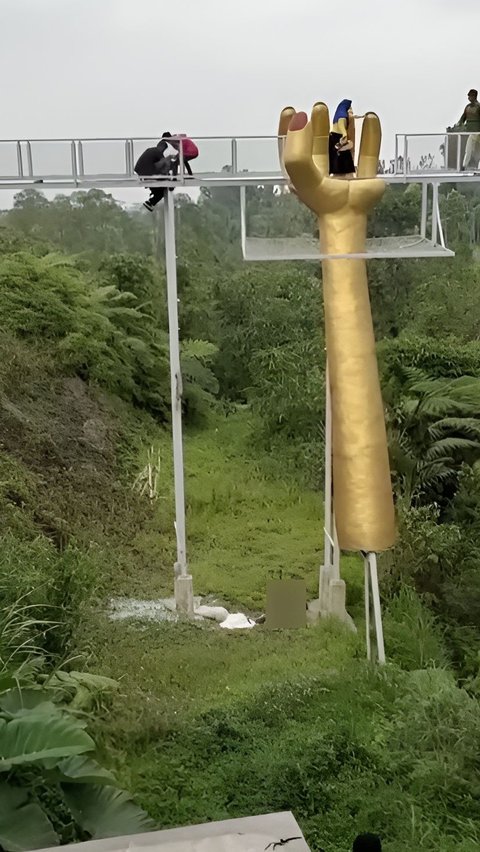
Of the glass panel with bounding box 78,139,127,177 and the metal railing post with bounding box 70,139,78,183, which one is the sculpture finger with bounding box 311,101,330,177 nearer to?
the glass panel with bounding box 78,139,127,177

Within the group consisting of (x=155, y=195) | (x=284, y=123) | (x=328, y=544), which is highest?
(x=284, y=123)

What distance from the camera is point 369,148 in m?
3.60

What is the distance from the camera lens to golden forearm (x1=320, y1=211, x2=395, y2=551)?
3.62 metres


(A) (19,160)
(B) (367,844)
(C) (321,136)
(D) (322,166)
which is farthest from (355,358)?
(B) (367,844)

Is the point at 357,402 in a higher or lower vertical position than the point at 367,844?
higher

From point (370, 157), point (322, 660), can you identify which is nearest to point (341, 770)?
point (322, 660)

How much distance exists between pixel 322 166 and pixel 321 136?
0.12 m

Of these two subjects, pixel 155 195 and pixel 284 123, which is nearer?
pixel 284 123

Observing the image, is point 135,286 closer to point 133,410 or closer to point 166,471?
point 133,410

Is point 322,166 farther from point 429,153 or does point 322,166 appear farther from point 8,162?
point 8,162

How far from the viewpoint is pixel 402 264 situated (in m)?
5.77

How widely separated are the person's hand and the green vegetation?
1.05m

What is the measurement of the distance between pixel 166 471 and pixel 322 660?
196 centimetres

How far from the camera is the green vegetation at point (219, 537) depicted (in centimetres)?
283
